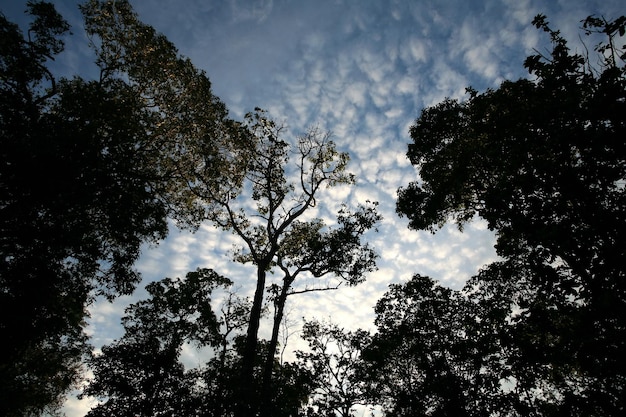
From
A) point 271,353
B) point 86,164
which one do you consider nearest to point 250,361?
point 271,353

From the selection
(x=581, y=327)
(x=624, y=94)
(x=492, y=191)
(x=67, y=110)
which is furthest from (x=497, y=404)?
(x=67, y=110)

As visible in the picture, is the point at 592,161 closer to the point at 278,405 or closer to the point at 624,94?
the point at 624,94

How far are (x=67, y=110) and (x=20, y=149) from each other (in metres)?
2.56

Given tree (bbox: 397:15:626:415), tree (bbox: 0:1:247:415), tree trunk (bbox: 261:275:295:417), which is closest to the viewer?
tree (bbox: 397:15:626:415)

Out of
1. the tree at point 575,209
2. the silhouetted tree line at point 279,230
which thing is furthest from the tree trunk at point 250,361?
the tree at point 575,209

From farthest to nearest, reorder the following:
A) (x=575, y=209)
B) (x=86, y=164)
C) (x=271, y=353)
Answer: (x=271, y=353) → (x=86, y=164) → (x=575, y=209)

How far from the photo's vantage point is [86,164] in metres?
9.97

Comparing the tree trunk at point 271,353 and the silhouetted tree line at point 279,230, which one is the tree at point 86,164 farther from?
the tree trunk at point 271,353

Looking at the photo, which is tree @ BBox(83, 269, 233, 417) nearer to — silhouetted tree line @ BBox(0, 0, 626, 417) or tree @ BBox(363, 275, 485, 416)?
silhouetted tree line @ BBox(0, 0, 626, 417)

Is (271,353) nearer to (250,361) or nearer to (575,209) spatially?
(250,361)

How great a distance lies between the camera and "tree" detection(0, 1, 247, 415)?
31.0 ft

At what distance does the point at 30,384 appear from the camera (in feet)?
66.0

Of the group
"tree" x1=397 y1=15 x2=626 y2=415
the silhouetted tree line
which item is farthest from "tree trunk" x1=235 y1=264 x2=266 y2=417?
"tree" x1=397 y1=15 x2=626 y2=415

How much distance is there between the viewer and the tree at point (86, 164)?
9.46 metres
